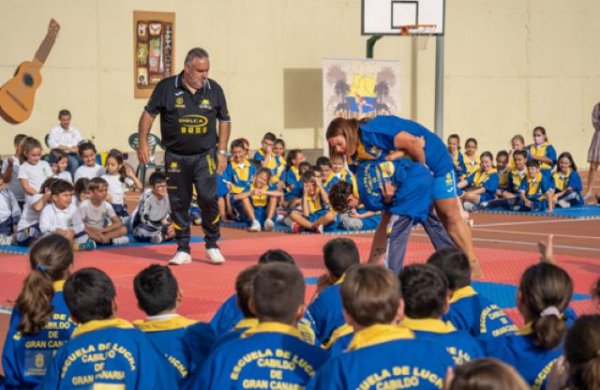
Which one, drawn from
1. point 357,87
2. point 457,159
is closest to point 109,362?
point 457,159

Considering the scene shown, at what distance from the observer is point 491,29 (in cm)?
2909

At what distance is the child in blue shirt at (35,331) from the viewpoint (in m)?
5.74

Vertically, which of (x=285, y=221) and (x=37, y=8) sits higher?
(x=37, y=8)

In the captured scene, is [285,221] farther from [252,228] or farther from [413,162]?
[413,162]

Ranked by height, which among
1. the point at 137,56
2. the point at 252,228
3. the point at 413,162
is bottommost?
the point at 252,228

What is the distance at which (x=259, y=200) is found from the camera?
16781 millimetres

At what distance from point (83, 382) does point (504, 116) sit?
84.7 feet

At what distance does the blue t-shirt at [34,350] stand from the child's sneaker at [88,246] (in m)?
7.90

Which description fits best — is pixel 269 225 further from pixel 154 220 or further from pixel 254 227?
pixel 154 220

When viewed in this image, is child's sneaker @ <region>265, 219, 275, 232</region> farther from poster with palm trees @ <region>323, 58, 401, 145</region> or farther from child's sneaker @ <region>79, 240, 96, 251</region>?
poster with palm trees @ <region>323, 58, 401, 145</region>

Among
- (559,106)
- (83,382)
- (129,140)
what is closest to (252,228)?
(129,140)

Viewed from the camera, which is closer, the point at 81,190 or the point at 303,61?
the point at 81,190

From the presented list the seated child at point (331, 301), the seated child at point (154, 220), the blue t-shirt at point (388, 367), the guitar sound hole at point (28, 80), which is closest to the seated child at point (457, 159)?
the seated child at point (154, 220)

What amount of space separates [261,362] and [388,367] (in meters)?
0.60
